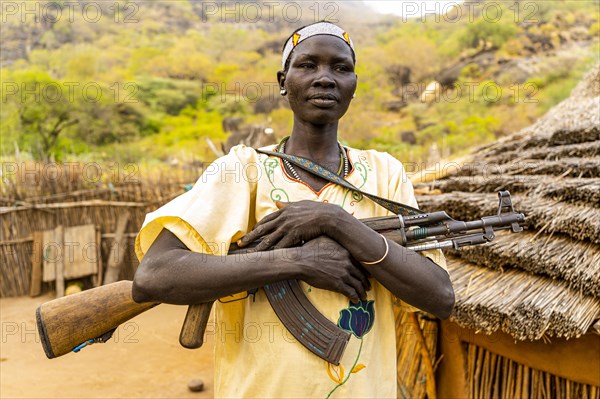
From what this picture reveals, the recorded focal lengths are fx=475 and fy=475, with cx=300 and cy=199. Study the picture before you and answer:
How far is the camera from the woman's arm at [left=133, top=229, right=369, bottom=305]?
1.27 metres

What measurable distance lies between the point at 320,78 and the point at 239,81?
30.0 m

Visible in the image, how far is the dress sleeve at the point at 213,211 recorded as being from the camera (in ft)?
4.32

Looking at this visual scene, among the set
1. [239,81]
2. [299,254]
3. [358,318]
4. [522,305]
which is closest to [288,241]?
[299,254]

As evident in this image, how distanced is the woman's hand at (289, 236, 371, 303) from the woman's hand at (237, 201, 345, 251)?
0.04 m

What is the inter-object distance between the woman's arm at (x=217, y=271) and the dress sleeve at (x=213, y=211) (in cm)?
5

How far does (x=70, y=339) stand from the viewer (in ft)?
4.86

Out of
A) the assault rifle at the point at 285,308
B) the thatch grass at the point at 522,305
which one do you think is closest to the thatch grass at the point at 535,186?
the thatch grass at the point at 522,305

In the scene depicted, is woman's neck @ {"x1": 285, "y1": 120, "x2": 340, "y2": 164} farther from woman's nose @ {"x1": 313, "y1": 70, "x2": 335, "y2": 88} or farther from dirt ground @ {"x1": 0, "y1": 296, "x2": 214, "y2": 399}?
dirt ground @ {"x1": 0, "y1": 296, "x2": 214, "y2": 399}

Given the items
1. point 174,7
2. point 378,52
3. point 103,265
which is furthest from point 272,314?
point 174,7

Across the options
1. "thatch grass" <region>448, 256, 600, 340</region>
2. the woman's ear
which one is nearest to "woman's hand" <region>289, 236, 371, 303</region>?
the woman's ear

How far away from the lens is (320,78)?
4.69 feet

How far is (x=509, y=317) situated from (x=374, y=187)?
1.30 m

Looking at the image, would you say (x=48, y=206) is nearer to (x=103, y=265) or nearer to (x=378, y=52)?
(x=103, y=265)

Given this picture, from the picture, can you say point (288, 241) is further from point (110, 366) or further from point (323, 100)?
point (110, 366)
